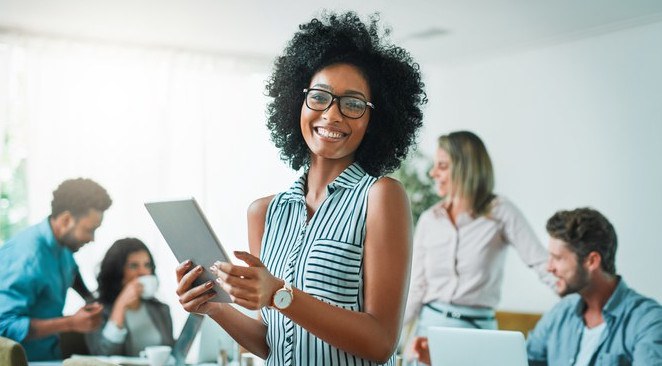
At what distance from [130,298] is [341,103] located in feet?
10.1

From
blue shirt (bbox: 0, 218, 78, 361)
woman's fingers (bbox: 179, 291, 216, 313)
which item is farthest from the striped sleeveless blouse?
blue shirt (bbox: 0, 218, 78, 361)

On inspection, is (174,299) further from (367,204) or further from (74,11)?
(367,204)

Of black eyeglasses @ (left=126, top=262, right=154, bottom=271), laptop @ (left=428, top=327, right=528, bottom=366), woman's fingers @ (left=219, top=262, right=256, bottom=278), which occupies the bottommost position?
black eyeglasses @ (left=126, top=262, right=154, bottom=271)

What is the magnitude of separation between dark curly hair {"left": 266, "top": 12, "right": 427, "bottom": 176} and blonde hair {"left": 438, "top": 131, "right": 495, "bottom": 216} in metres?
2.51

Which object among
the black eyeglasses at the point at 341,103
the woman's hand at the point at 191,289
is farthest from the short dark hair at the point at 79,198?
the black eyeglasses at the point at 341,103

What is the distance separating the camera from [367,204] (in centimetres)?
156

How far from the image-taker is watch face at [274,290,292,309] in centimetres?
140

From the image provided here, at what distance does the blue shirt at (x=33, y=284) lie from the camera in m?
3.76

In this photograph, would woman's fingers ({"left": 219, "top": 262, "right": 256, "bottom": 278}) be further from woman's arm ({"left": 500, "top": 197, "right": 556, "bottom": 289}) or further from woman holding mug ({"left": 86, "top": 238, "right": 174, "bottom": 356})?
woman's arm ({"left": 500, "top": 197, "right": 556, "bottom": 289})

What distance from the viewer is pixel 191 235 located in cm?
158

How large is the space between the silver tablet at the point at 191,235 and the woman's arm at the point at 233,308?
0.06 feet

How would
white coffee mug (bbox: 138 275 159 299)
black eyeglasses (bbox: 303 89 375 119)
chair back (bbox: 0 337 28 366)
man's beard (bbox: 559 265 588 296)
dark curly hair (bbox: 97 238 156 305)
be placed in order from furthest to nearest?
1. dark curly hair (bbox: 97 238 156 305)
2. white coffee mug (bbox: 138 275 159 299)
3. man's beard (bbox: 559 265 588 296)
4. chair back (bbox: 0 337 28 366)
5. black eyeglasses (bbox: 303 89 375 119)

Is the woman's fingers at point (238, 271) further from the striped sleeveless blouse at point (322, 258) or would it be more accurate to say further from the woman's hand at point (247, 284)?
the striped sleeveless blouse at point (322, 258)

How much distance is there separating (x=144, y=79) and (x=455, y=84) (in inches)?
94.0
